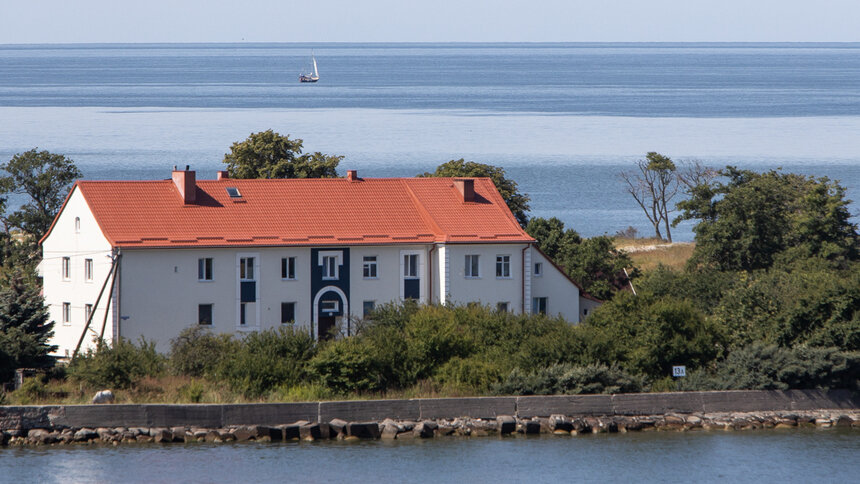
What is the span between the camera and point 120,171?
121 meters

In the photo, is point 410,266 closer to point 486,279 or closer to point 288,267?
point 486,279

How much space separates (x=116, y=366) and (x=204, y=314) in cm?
951

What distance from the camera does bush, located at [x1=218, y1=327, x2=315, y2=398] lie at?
137ft

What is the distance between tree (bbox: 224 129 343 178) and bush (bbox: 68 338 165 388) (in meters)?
25.0

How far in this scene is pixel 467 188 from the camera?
2275 inches

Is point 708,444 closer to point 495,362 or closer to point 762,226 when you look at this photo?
point 495,362

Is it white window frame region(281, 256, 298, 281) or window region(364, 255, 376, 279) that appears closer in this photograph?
white window frame region(281, 256, 298, 281)

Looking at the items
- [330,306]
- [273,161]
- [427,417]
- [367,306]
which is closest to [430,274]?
[367,306]

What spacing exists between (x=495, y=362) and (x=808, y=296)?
10675 millimetres

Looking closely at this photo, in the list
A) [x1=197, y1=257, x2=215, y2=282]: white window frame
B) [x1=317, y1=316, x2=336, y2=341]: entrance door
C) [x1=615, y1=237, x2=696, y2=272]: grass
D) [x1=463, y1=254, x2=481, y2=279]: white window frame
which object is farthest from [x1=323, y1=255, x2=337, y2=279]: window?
[x1=615, y1=237, x2=696, y2=272]: grass

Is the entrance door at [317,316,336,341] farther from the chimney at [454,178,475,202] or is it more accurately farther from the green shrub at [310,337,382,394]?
the green shrub at [310,337,382,394]

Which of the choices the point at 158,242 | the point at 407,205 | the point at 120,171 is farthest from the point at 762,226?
the point at 120,171

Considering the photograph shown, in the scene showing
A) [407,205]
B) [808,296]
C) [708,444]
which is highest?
[407,205]

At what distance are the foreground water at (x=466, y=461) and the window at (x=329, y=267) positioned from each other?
15681mm
